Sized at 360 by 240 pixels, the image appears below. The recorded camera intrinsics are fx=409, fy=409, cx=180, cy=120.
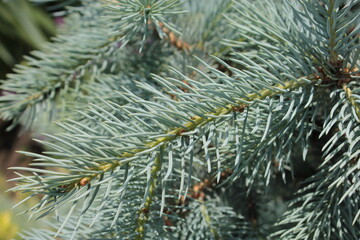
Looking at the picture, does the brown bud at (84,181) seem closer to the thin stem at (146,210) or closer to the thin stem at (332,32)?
the thin stem at (146,210)

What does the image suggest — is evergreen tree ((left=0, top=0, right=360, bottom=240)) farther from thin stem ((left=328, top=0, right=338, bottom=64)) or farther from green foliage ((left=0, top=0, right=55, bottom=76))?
green foliage ((left=0, top=0, right=55, bottom=76))

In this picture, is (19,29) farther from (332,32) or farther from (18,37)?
(332,32)

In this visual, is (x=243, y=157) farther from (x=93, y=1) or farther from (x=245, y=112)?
(x=93, y=1)

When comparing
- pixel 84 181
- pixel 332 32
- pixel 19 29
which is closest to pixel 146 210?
pixel 84 181

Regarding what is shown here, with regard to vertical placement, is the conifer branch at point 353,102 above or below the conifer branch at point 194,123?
above

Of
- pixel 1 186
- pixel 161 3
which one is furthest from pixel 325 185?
pixel 1 186

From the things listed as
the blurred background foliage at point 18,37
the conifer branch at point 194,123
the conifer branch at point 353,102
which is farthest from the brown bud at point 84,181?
the blurred background foliage at point 18,37

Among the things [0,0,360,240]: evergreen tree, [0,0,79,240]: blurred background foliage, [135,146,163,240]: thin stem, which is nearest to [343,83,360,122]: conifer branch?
[0,0,360,240]: evergreen tree

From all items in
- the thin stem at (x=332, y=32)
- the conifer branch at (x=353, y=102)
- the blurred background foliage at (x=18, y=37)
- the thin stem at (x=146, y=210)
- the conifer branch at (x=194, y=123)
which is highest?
the blurred background foliage at (x=18, y=37)
